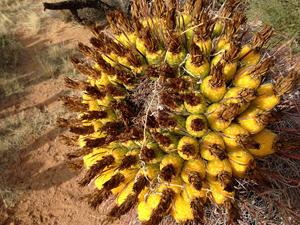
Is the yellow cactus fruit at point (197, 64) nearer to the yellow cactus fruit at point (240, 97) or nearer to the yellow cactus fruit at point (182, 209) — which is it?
the yellow cactus fruit at point (240, 97)

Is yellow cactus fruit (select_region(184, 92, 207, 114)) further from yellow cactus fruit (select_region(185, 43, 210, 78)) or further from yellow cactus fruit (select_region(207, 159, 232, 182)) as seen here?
yellow cactus fruit (select_region(207, 159, 232, 182))

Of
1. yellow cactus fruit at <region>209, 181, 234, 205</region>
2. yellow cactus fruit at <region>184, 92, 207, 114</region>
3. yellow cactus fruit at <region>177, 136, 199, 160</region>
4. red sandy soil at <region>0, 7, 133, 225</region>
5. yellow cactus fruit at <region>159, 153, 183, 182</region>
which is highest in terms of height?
yellow cactus fruit at <region>184, 92, 207, 114</region>

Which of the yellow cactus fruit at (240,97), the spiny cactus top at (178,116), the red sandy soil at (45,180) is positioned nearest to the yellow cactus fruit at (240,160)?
the spiny cactus top at (178,116)

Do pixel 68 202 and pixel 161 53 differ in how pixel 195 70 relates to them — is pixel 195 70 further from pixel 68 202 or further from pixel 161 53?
pixel 68 202

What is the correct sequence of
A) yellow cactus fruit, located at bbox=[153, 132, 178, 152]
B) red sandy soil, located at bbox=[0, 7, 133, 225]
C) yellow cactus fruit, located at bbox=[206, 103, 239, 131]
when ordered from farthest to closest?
red sandy soil, located at bbox=[0, 7, 133, 225] < yellow cactus fruit, located at bbox=[153, 132, 178, 152] < yellow cactus fruit, located at bbox=[206, 103, 239, 131]

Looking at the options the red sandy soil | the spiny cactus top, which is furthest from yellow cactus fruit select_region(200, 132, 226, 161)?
the red sandy soil

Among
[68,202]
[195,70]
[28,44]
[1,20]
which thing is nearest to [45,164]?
[68,202]

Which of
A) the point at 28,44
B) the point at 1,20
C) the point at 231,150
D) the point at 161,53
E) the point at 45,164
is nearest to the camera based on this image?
the point at 231,150
